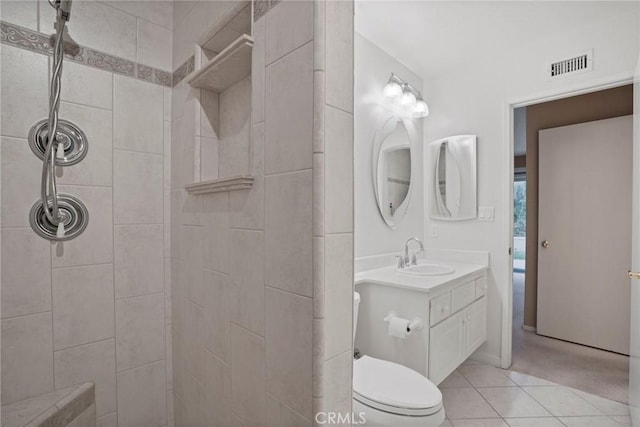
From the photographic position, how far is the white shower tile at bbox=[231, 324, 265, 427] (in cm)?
97

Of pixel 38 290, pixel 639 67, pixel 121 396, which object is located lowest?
pixel 121 396

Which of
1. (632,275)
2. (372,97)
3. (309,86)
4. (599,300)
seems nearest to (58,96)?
(309,86)

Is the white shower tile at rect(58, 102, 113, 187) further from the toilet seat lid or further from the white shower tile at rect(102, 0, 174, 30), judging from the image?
the toilet seat lid

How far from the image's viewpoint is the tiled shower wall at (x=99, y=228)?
115 centimetres

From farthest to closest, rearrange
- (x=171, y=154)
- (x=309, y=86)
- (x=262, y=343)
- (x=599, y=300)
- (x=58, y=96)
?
(x=599, y=300) → (x=171, y=154) → (x=58, y=96) → (x=262, y=343) → (x=309, y=86)

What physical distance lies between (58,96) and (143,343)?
1083 mm

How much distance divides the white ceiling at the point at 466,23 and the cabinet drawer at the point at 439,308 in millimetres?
1819

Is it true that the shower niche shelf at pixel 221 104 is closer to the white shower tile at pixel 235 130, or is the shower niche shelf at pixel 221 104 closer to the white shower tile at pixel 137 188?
the white shower tile at pixel 235 130

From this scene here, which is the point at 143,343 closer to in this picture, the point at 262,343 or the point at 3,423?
the point at 3,423

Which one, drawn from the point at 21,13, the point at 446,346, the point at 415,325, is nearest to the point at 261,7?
the point at 21,13

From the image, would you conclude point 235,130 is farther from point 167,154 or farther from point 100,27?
point 100,27

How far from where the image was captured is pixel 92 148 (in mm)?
1325

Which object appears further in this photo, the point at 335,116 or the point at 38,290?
the point at 38,290

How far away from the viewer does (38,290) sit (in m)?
1.19
